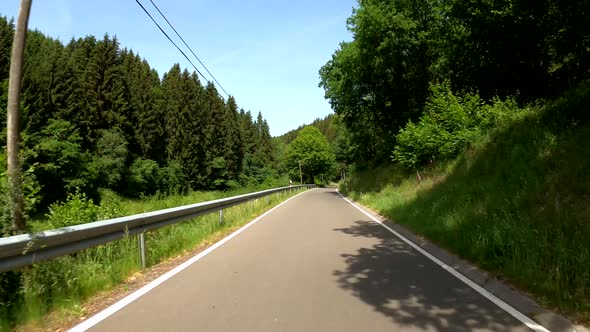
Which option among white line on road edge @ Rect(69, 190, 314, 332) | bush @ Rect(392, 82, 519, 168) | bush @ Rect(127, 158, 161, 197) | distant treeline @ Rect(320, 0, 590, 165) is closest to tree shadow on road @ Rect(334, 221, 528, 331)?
white line on road edge @ Rect(69, 190, 314, 332)

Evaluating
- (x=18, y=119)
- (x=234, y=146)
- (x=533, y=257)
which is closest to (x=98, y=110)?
(x=234, y=146)

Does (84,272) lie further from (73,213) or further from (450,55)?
(450,55)

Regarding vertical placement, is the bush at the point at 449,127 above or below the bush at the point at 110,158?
below

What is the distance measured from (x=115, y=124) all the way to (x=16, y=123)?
56238 millimetres

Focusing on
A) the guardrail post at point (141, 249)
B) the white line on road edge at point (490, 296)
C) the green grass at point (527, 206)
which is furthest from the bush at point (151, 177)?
the white line on road edge at point (490, 296)

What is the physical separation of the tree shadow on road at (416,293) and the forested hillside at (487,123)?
2.67 feet

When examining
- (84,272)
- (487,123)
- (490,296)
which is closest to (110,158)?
(487,123)

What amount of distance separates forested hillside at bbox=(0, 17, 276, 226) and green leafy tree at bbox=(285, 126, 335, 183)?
62.0 ft

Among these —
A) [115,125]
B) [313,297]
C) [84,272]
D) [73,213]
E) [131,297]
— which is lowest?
[313,297]

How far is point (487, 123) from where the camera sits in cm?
1852

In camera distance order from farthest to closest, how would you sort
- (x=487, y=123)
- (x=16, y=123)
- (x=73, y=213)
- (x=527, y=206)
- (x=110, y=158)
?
(x=110, y=158) → (x=487, y=123) → (x=527, y=206) → (x=73, y=213) → (x=16, y=123)

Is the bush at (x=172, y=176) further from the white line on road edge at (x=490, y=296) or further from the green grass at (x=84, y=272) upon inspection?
the white line on road edge at (x=490, y=296)

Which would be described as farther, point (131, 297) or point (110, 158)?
point (110, 158)

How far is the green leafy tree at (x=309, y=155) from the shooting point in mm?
110062
